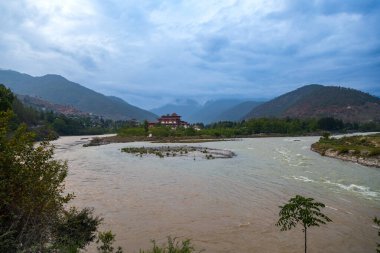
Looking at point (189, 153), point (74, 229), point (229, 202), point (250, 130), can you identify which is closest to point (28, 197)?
point (74, 229)

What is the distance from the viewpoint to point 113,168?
4544cm

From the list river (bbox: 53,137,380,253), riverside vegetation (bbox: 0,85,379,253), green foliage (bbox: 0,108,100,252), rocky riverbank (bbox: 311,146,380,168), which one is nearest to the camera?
riverside vegetation (bbox: 0,85,379,253)

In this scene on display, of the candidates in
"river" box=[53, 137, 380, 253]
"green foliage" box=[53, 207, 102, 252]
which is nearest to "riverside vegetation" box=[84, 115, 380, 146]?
"river" box=[53, 137, 380, 253]

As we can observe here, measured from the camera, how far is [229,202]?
84.4 ft

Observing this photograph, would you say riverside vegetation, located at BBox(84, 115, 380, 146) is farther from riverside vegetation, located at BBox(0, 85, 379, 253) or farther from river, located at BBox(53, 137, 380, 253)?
riverside vegetation, located at BBox(0, 85, 379, 253)

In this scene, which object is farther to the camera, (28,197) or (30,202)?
(28,197)

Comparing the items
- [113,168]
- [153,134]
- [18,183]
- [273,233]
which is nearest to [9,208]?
[18,183]

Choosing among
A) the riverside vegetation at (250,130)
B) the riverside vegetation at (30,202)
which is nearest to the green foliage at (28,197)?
the riverside vegetation at (30,202)

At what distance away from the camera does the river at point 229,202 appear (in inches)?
694

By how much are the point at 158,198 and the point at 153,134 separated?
112 meters

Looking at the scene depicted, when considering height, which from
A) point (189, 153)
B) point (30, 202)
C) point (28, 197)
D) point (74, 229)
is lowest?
point (189, 153)

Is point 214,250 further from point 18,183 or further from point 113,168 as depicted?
point 113,168

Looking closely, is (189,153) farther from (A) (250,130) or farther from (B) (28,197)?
(A) (250,130)

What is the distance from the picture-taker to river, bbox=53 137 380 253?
17625 mm
